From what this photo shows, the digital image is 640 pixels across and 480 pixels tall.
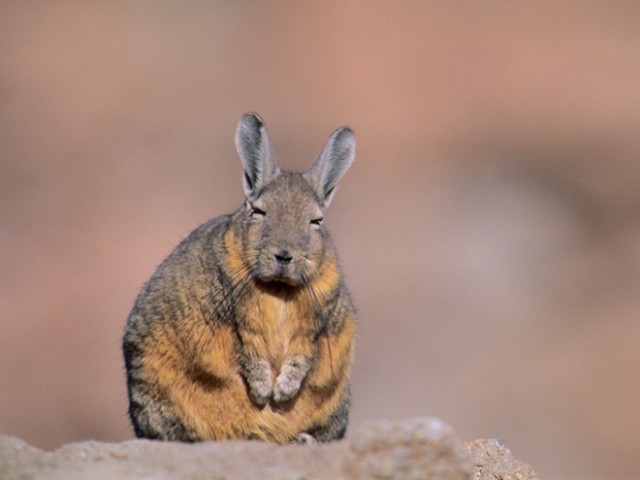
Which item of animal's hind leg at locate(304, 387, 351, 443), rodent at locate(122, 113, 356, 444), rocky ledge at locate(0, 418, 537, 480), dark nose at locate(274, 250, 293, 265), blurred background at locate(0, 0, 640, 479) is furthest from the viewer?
blurred background at locate(0, 0, 640, 479)

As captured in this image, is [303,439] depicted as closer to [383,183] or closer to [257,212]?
[257,212]

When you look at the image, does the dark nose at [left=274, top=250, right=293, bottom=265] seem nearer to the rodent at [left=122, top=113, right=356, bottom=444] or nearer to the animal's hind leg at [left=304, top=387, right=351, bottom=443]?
the rodent at [left=122, top=113, right=356, bottom=444]

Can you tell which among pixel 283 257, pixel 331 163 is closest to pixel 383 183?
pixel 331 163

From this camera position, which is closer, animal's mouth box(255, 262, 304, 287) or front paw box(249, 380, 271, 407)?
animal's mouth box(255, 262, 304, 287)

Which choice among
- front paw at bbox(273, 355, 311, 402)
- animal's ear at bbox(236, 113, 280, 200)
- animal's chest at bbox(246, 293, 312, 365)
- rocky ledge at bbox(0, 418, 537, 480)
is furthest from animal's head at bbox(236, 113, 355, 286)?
rocky ledge at bbox(0, 418, 537, 480)

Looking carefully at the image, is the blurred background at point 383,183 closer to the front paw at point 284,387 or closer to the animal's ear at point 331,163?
the animal's ear at point 331,163

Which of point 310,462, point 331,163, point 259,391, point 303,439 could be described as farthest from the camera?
point 331,163
